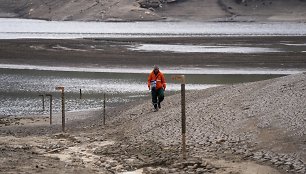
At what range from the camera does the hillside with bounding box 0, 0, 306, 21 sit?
125875 mm

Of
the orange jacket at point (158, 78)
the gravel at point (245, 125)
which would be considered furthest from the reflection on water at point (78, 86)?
the gravel at point (245, 125)

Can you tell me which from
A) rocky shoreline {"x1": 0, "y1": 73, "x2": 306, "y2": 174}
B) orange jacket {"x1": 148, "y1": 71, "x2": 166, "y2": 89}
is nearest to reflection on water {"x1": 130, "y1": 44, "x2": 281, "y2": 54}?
orange jacket {"x1": 148, "y1": 71, "x2": 166, "y2": 89}

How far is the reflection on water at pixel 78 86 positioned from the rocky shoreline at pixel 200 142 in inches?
370

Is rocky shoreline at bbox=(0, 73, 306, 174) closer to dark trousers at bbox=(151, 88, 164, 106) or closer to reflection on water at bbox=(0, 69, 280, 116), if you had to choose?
dark trousers at bbox=(151, 88, 164, 106)

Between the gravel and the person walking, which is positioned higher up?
the person walking

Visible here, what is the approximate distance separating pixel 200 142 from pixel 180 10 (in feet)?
398

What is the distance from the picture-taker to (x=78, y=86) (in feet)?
111

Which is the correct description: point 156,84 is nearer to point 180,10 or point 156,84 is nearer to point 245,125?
point 245,125

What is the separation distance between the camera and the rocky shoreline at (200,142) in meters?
12.0

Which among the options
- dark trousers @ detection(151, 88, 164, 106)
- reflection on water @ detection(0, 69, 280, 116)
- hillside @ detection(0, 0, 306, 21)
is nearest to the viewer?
dark trousers @ detection(151, 88, 164, 106)

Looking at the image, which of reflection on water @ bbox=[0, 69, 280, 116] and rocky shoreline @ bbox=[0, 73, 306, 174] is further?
reflection on water @ bbox=[0, 69, 280, 116]

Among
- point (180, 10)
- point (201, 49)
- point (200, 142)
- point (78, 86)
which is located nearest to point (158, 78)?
point (200, 142)

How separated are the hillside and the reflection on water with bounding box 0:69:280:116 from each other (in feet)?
284

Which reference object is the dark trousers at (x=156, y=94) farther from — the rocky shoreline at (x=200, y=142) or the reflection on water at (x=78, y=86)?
the reflection on water at (x=78, y=86)
